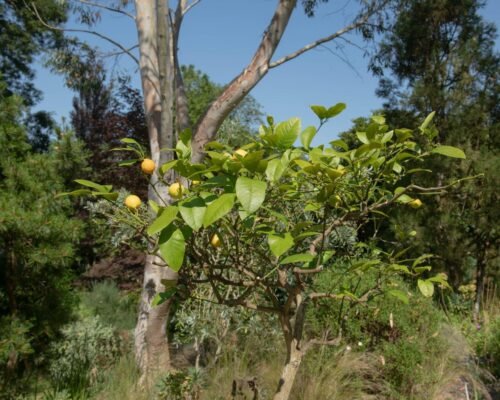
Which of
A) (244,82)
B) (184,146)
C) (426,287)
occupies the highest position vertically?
(244,82)

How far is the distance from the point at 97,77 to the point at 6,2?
6.53m

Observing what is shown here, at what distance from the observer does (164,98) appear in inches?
150

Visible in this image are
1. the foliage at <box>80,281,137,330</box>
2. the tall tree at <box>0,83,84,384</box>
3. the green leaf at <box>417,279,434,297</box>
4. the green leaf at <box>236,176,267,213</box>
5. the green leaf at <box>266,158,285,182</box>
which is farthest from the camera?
the foliage at <box>80,281,137,330</box>

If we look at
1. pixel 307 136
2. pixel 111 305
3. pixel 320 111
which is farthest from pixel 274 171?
pixel 111 305

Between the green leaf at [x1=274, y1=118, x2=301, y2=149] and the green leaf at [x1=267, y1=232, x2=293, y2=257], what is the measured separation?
22 cm

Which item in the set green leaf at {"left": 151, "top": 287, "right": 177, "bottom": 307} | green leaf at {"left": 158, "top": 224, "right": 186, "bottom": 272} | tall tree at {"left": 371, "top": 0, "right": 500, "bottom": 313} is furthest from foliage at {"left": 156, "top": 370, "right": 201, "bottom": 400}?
tall tree at {"left": 371, "top": 0, "right": 500, "bottom": 313}

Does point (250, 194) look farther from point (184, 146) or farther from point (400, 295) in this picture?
point (400, 295)

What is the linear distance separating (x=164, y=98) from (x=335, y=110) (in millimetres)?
2996

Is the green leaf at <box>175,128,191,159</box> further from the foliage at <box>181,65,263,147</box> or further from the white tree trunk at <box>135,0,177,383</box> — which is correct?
the foliage at <box>181,65,263,147</box>

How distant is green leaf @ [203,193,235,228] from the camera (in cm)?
75

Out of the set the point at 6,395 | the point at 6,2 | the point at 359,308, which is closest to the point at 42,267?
the point at 6,395

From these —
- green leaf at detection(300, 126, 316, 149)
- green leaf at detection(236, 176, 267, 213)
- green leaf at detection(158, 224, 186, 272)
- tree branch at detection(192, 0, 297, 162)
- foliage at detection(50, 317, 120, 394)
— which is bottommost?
foliage at detection(50, 317, 120, 394)

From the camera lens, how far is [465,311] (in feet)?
22.0

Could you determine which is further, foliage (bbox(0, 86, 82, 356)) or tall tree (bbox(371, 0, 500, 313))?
tall tree (bbox(371, 0, 500, 313))
